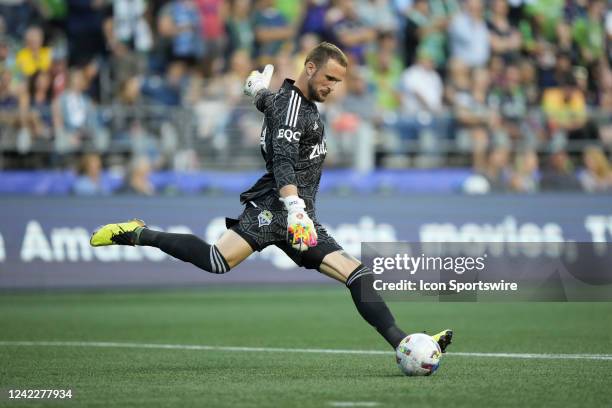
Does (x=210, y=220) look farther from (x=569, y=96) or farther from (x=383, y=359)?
(x=383, y=359)

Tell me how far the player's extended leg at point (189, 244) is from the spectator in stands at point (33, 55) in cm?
1090

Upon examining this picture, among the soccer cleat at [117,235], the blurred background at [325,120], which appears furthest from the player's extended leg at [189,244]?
the blurred background at [325,120]

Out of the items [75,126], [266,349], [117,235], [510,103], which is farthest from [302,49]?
[117,235]

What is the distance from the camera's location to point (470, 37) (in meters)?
20.8

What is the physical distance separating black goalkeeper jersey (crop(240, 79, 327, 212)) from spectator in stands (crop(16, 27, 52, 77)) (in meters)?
11.4

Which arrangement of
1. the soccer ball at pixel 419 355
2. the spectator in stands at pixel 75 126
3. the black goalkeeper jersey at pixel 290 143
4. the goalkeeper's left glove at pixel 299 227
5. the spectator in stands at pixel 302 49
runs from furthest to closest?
the spectator in stands at pixel 302 49
the spectator in stands at pixel 75 126
the black goalkeeper jersey at pixel 290 143
the soccer ball at pixel 419 355
the goalkeeper's left glove at pixel 299 227

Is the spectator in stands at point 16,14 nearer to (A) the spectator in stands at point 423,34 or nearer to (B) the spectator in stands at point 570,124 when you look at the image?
(A) the spectator in stands at point 423,34


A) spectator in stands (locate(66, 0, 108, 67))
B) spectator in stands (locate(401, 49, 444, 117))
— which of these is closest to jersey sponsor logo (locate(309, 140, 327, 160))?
spectator in stands (locate(401, 49, 444, 117))

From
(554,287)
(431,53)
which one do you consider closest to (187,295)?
(554,287)

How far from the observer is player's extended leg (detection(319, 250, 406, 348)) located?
827cm

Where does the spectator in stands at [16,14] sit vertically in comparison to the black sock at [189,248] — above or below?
above

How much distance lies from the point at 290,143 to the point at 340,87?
Answer: 11.4m

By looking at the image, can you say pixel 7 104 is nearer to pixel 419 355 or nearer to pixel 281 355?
pixel 281 355

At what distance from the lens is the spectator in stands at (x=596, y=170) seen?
19.0 metres
